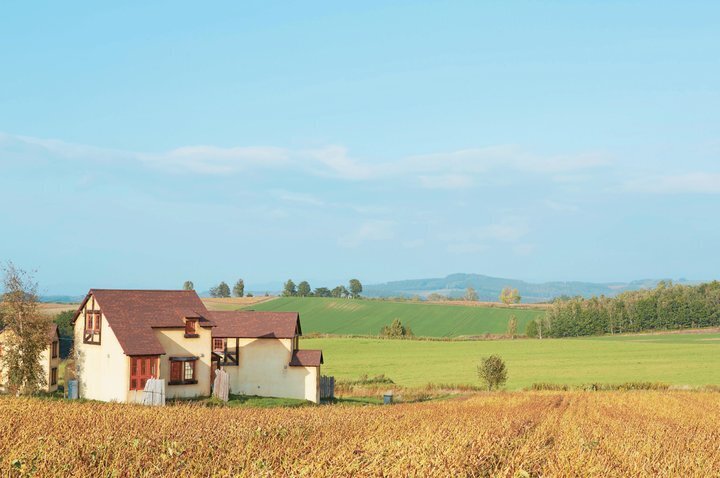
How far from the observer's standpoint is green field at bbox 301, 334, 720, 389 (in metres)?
69.8

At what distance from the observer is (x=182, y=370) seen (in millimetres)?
45562

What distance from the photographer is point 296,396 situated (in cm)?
5216

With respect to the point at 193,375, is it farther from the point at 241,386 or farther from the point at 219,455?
the point at 219,455

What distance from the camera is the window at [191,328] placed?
46.2 m

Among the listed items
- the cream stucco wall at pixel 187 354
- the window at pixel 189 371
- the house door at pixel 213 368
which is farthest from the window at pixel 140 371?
the house door at pixel 213 368

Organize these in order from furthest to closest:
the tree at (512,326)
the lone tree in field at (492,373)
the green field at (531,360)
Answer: the tree at (512,326) < the green field at (531,360) < the lone tree in field at (492,373)

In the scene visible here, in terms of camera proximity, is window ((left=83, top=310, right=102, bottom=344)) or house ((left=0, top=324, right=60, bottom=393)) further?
house ((left=0, top=324, right=60, bottom=393))

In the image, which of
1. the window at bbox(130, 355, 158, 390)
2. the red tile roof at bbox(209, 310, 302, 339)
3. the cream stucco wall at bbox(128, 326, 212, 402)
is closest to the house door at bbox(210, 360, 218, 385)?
the cream stucco wall at bbox(128, 326, 212, 402)

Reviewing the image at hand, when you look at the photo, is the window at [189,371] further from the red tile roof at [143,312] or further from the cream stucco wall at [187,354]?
the red tile roof at [143,312]

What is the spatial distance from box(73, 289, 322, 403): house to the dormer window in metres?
0.06

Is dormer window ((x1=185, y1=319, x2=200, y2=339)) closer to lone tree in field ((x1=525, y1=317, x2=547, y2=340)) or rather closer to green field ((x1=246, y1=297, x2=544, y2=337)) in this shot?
green field ((x1=246, y1=297, x2=544, y2=337))

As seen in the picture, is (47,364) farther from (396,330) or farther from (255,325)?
(396,330)

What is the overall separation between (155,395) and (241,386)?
38.6 ft

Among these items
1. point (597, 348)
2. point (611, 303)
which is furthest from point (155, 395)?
point (611, 303)
